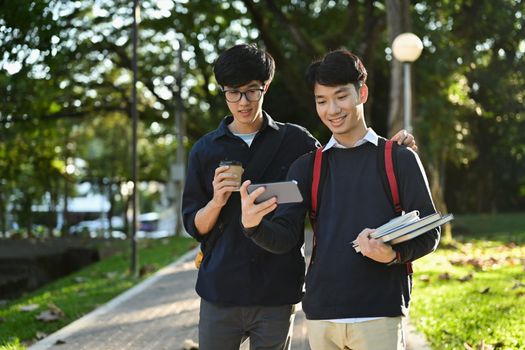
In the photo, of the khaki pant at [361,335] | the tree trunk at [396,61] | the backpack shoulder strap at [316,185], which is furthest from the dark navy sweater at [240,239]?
the tree trunk at [396,61]

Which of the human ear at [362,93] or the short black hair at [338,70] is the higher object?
the short black hair at [338,70]

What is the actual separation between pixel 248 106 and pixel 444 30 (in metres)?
17.7

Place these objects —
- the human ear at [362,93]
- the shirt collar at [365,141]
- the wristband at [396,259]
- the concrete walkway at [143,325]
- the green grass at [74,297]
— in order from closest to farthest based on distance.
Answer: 1. the wristband at [396,259]
2. the shirt collar at [365,141]
3. the human ear at [362,93]
4. the concrete walkway at [143,325]
5. the green grass at [74,297]

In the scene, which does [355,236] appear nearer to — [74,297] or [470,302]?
[470,302]

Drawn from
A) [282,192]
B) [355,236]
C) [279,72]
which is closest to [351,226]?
[355,236]

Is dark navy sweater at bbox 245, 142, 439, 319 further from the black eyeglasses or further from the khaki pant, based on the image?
the black eyeglasses

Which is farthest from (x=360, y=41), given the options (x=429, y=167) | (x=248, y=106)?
(x=248, y=106)

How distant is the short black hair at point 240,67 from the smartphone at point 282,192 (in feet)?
2.40

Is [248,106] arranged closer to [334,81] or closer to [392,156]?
[334,81]

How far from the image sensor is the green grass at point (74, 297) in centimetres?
837

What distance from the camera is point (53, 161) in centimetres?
3188

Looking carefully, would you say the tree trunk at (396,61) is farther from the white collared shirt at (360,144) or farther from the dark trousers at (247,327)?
the white collared shirt at (360,144)

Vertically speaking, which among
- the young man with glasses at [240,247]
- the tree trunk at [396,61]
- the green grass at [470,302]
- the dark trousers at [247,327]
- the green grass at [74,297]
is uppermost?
the tree trunk at [396,61]

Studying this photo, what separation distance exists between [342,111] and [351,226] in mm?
469
